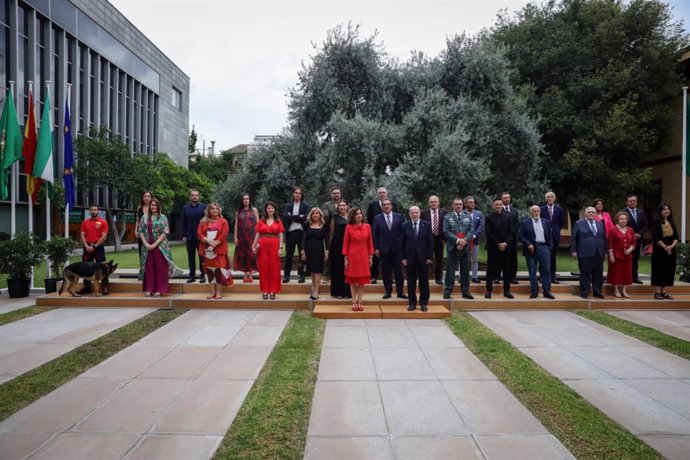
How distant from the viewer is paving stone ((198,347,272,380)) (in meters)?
5.51

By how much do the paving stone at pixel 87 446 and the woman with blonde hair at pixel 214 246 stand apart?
5678 mm

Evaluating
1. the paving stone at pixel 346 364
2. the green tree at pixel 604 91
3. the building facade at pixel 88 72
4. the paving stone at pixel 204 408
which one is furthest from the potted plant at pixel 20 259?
the green tree at pixel 604 91

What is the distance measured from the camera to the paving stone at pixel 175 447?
3.59 m

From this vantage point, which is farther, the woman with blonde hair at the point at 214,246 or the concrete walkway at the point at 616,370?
the woman with blonde hair at the point at 214,246

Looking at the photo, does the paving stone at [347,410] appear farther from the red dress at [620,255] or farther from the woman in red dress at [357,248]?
the red dress at [620,255]

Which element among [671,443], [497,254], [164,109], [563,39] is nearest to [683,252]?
[497,254]

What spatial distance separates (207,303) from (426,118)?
8356mm

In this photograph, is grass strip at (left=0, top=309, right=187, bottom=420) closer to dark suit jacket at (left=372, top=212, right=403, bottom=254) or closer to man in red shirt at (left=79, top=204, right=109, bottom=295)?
man in red shirt at (left=79, top=204, right=109, bottom=295)

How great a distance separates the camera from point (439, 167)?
13719 mm

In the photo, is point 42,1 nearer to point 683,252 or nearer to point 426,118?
point 426,118

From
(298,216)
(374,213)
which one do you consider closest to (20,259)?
(298,216)

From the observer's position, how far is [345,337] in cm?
735

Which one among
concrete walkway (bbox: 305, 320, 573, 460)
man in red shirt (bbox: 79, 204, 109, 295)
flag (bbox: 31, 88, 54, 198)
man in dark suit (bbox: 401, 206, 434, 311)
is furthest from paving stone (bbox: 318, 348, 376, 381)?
flag (bbox: 31, 88, 54, 198)

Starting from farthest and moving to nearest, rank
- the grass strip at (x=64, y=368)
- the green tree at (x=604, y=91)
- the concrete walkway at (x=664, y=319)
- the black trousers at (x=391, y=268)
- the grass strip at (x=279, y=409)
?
1. the green tree at (x=604, y=91)
2. the black trousers at (x=391, y=268)
3. the concrete walkway at (x=664, y=319)
4. the grass strip at (x=64, y=368)
5. the grass strip at (x=279, y=409)
